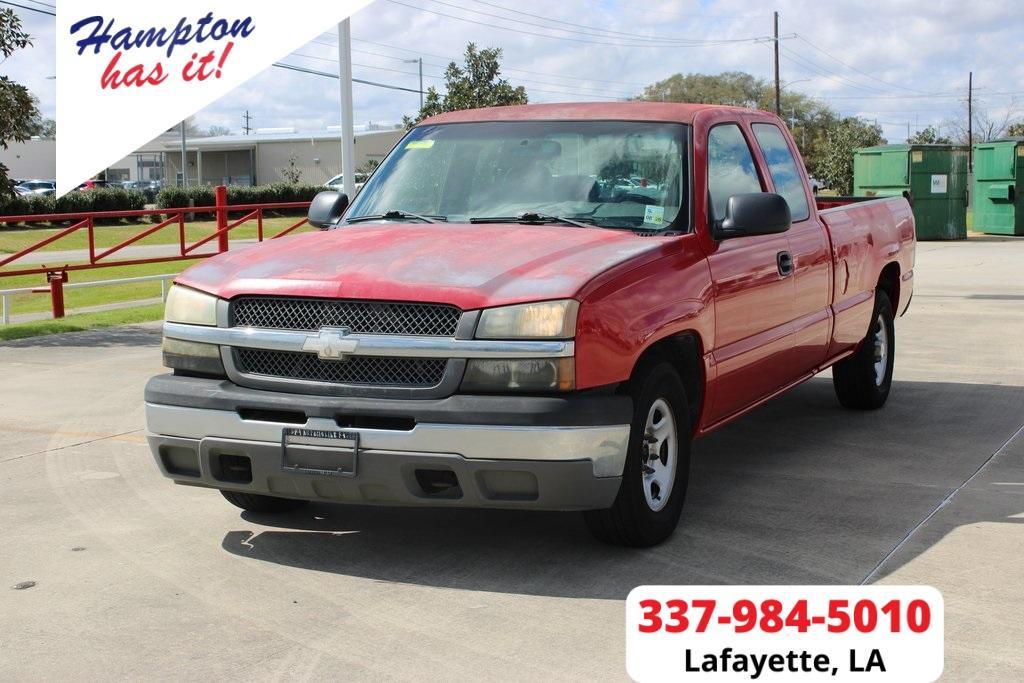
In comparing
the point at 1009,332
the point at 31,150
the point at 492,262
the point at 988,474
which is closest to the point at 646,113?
the point at 492,262

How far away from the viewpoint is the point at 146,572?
16.9 feet

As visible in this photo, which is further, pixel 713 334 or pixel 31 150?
pixel 31 150

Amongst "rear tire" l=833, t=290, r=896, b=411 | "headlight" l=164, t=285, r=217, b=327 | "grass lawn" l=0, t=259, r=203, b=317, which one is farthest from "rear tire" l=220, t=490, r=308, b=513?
"grass lawn" l=0, t=259, r=203, b=317

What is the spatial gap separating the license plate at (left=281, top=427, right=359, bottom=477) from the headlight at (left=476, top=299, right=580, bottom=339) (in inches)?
25.0

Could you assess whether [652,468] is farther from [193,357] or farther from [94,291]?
[94,291]

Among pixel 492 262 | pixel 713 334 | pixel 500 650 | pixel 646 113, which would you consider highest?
pixel 646 113

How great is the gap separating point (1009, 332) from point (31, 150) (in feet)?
305

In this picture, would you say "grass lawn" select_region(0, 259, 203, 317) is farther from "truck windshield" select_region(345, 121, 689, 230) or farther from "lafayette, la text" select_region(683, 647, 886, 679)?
"lafayette, la text" select_region(683, 647, 886, 679)

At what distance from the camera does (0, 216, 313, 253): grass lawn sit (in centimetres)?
3600

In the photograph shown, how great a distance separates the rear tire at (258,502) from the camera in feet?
19.4

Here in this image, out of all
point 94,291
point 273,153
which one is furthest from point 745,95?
point 94,291

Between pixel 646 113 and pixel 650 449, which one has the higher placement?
pixel 646 113

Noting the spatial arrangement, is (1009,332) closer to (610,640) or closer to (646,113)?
(646,113)

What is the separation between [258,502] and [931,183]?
2473cm
